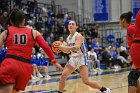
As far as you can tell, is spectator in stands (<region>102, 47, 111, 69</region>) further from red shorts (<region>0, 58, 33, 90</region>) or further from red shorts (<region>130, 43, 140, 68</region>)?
red shorts (<region>0, 58, 33, 90</region>)

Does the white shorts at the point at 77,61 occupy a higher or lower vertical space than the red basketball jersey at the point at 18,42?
lower

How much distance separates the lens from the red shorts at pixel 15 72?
4.77 metres

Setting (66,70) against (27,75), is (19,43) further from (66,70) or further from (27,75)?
(66,70)

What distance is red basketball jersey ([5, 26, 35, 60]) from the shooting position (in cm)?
494

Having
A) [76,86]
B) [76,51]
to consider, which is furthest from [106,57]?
[76,51]

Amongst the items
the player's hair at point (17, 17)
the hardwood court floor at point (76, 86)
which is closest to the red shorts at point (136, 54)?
the player's hair at point (17, 17)

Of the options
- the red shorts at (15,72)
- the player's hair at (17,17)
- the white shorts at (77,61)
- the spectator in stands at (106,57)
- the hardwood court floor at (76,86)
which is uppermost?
the player's hair at (17,17)

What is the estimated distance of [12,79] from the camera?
15.8ft

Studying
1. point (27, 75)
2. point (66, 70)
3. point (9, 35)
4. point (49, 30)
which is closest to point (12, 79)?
point (27, 75)

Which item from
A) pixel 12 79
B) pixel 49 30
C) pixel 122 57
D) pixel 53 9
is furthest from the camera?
pixel 53 9

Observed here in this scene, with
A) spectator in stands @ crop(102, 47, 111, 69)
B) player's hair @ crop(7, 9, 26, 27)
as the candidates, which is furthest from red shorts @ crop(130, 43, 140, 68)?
spectator in stands @ crop(102, 47, 111, 69)

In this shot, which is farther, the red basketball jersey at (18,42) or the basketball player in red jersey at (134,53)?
the basketball player in red jersey at (134,53)

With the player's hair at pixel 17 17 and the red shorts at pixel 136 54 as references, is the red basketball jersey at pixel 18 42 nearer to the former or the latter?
the player's hair at pixel 17 17

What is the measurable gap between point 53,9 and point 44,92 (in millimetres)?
16457
